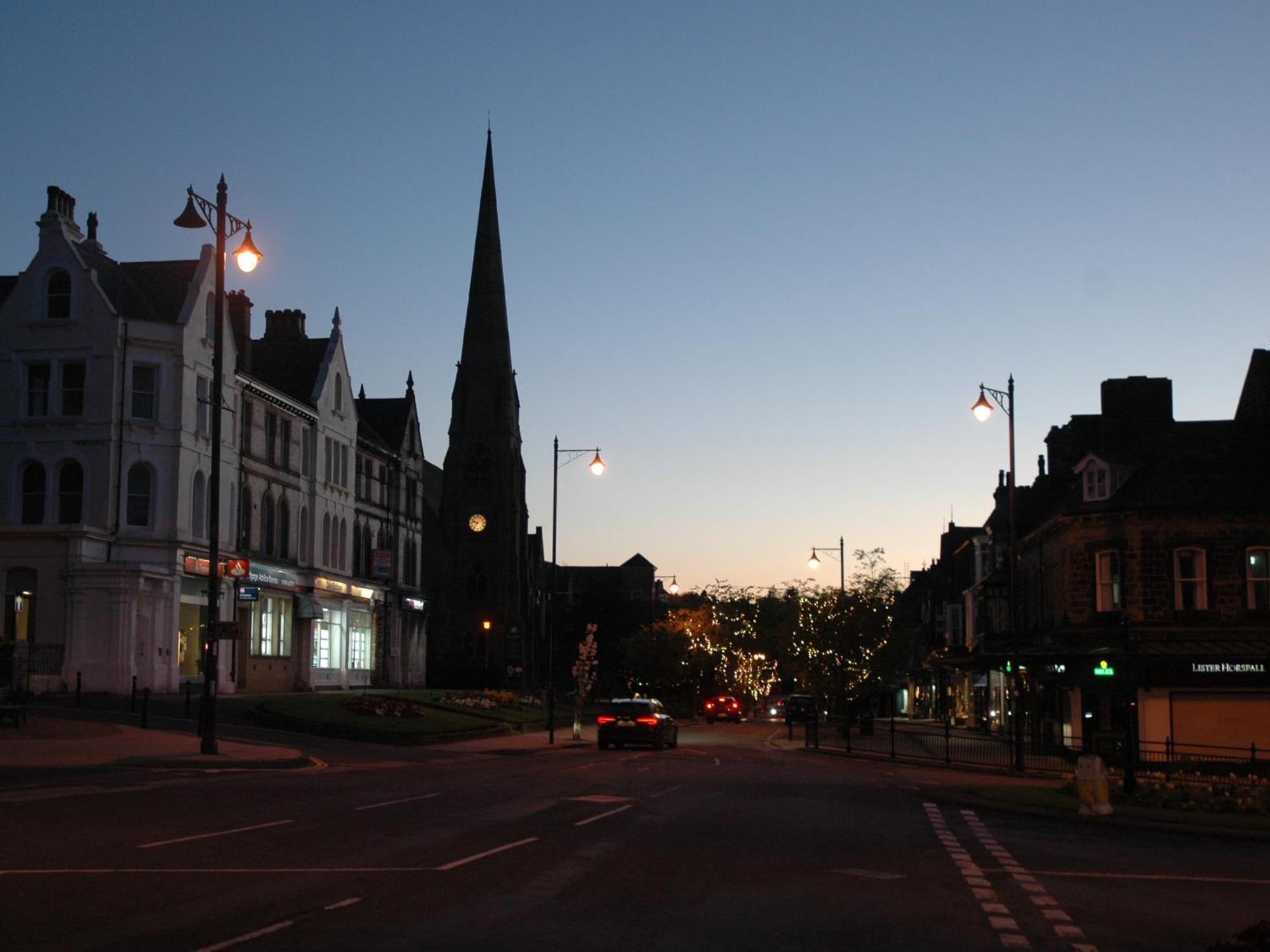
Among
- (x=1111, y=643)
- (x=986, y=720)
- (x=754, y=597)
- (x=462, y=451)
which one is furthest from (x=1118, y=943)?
(x=754, y=597)

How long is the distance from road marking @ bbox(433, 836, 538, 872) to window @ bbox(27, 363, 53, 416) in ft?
119

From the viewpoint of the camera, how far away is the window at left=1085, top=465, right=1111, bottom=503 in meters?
43.8

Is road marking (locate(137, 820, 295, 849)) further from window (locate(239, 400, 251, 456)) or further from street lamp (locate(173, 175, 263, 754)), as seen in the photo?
window (locate(239, 400, 251, 456))

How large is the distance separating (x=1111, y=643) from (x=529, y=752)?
59.2 feet

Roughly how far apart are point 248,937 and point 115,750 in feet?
70.1

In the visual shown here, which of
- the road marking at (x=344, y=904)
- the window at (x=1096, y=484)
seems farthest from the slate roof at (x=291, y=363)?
the road marking at (x=344, y=904)

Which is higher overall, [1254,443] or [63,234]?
[63,234]

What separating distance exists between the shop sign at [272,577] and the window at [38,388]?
9779 millimetres

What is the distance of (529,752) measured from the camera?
39.5 meters

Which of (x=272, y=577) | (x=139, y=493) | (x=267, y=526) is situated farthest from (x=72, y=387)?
(x=272, y=577)

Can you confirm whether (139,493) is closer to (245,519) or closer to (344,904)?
(245,519)

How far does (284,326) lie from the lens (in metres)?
66.7

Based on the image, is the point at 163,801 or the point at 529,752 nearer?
the point at 163,801

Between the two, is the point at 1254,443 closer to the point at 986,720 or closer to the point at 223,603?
the point at 986,720
